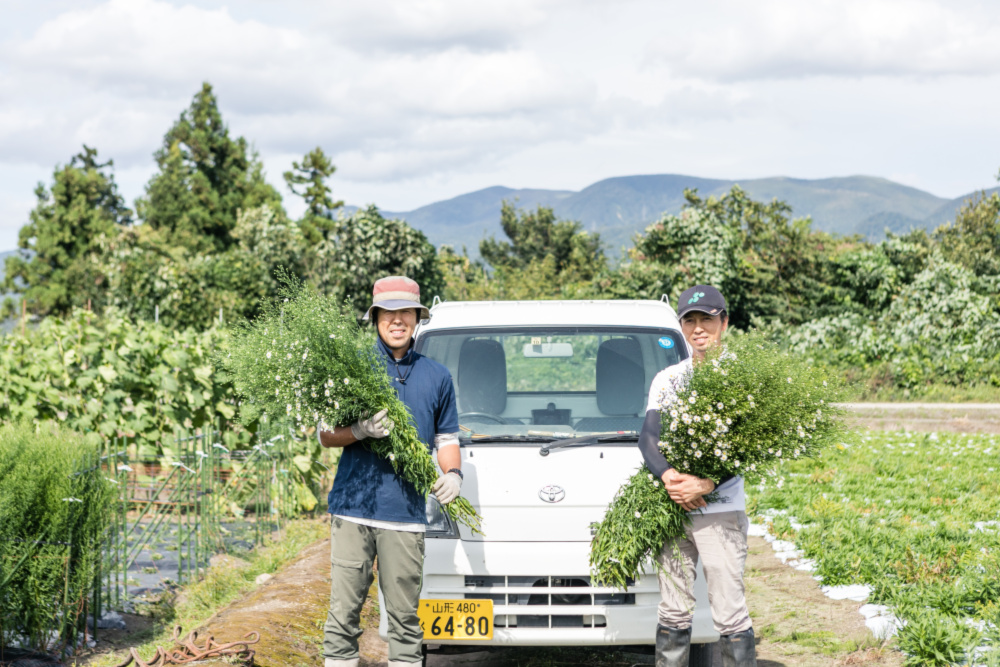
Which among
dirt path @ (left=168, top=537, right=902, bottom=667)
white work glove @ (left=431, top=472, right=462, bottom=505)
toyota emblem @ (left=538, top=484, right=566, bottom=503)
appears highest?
white work glove @ (left=431, top=472, right=462, bottom=505)

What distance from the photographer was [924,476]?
9969 mm

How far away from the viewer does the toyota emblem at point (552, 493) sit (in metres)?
4.34

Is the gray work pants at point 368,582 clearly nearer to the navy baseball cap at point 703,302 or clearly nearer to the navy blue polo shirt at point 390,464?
the navy blue polo shirt at point 390,464

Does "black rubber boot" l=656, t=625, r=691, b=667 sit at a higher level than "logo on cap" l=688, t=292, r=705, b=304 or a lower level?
lower

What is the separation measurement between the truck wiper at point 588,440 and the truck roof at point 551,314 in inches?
33.3

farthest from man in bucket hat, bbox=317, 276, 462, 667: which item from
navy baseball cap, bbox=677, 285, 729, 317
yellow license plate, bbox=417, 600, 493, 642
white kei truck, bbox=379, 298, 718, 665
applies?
navy baseball cap, bbox=677, 285, 729, 317

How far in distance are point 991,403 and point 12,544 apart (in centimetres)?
1935

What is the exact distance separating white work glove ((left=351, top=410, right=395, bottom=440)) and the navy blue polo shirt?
12 centimetres

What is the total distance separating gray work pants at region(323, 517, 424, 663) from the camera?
3.91 m

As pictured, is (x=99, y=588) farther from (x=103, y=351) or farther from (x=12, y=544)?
(x=103, y=351)

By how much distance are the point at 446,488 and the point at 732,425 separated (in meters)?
1.21

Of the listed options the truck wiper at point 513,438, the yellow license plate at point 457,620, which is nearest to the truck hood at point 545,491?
the truck wiper at point 513,438

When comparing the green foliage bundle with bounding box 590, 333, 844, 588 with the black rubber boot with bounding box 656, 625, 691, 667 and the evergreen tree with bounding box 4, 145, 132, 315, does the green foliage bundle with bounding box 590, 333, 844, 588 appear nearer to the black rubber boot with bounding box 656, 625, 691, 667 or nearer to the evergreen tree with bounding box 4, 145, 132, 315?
the black rubber boot with bounding box 656, 625, 691, 667

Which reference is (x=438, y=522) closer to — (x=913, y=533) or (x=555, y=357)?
(x=555, y=357)
